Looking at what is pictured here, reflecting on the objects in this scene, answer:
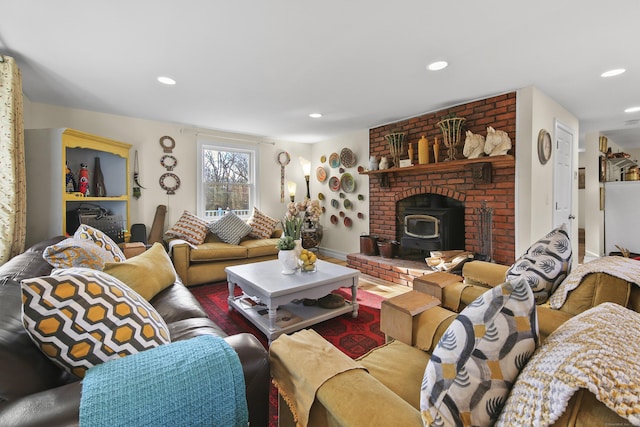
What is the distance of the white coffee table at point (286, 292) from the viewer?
2.14 meters

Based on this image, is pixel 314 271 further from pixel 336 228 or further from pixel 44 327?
pixel 336 228

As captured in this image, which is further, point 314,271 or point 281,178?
point 281,178

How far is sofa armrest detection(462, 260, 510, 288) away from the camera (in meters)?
1.78

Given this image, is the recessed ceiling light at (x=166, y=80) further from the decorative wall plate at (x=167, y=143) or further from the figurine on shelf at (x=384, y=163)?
the figurine on shelf at (x=384, y=163)

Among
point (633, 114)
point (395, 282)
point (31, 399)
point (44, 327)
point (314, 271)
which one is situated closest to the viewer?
point (31, 399)

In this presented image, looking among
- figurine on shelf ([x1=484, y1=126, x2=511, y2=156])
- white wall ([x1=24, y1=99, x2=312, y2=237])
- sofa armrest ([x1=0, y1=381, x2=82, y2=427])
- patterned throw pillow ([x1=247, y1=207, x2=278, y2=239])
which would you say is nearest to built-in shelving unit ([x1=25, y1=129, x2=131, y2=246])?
white wall ([x1=24, y1=99, x2=312, y2=237])

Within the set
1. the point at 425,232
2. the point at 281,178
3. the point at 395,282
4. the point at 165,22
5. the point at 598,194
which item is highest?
the point at 165,22

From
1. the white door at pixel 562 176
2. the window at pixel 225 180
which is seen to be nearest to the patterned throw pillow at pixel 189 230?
the window at pixel 225 180

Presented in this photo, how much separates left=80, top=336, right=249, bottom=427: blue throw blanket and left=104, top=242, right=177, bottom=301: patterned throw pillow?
2.91ft

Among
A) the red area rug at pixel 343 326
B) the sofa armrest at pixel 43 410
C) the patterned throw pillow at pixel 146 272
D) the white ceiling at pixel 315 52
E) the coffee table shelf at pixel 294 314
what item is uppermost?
the white ceiling at pixel 315 52

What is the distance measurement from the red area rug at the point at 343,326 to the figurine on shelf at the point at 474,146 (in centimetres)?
189

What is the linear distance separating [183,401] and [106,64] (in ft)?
8.92

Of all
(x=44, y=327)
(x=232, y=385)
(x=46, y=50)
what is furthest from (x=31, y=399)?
(x=46, y=50)

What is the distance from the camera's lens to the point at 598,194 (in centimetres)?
475
